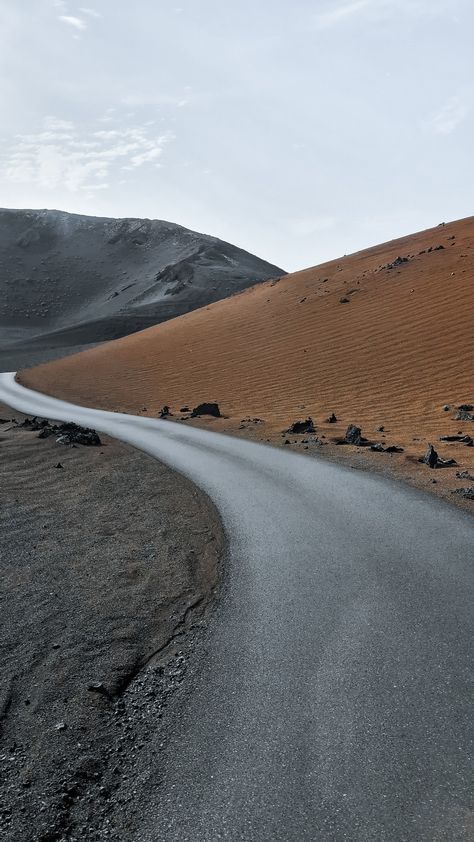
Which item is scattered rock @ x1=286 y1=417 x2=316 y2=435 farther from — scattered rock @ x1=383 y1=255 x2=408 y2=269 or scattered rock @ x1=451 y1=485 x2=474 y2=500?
scattered rock @ x1=383 y1=255 x2=408 y2=269

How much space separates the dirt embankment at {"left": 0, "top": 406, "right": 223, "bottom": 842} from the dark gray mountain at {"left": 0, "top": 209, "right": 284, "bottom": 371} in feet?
171

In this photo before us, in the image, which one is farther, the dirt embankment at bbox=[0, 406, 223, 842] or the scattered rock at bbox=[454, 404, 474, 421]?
the scattered rock at bbox=[454, 404, 474, 421]

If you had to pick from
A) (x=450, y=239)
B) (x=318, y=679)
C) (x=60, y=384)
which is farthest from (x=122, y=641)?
(x=450, y=239)

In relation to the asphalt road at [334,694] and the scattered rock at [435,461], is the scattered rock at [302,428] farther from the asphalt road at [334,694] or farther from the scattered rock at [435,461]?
the asphalt road at [334,694]

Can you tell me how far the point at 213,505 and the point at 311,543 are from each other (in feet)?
7.81

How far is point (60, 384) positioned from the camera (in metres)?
34.2

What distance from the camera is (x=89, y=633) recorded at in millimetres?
5145

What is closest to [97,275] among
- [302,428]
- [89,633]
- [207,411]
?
[207,411]

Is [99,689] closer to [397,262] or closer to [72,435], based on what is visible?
[72,435]

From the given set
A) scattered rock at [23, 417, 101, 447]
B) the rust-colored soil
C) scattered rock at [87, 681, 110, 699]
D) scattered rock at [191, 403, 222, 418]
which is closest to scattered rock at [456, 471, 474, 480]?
the rust-colored soil

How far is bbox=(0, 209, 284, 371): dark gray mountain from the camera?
245 ft

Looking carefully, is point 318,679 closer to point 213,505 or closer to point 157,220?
point 213,505

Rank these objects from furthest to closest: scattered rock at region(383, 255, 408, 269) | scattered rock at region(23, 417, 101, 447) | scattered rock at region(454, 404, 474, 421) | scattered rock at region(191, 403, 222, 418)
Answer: scattered rock at region(383, 255, 408, 269) → scattered rock at region(191, 403, 222, 418) → scattered rock at region(23, 417, 101, 447) → scattered rock at region(454, 404, 474, 421)

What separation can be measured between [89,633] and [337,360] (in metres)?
19.9
